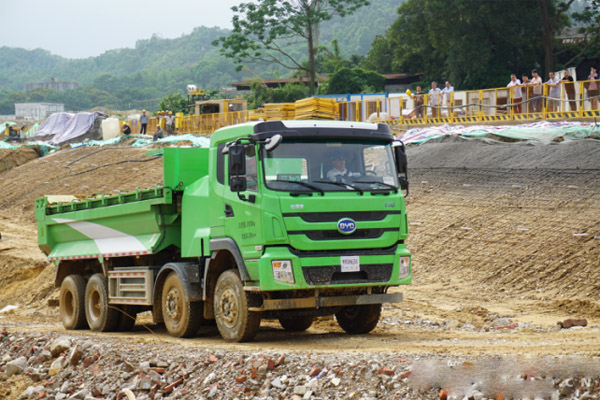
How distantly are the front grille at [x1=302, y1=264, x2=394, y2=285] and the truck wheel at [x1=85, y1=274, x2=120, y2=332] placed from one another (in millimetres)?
4914

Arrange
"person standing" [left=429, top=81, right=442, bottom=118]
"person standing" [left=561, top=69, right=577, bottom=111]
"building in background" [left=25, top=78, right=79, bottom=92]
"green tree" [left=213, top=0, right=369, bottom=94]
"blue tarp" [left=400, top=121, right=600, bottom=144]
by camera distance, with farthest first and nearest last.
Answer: "building in background" [left=25, top=78, right=79, bottom=92] < "green tree" [left=213, top=0, right=369, bottom=94] < "person standing" [left=429, top=81, right=442, bottom=118] < "person standing" [left=561, top=69, right=577, bottom=111] < "blue tarp" [left=400, top=121, right=600, bottom=144]

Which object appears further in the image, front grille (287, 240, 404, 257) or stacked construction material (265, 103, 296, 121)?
stacked construction material (265, 103, 296, 121)

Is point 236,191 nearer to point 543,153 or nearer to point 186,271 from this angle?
point 186,271

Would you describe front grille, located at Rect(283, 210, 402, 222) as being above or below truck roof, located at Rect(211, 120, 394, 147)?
below

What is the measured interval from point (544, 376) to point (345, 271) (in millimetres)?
3537

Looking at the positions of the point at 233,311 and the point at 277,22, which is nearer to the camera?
the point at 233,311

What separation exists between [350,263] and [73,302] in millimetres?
6629

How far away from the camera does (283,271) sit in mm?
10266

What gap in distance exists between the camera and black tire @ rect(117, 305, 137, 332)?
1400 centimetres

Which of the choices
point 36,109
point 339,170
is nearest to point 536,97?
point 339,170

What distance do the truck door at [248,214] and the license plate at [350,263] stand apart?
104 cm

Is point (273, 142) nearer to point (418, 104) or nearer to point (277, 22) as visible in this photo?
point (418, 104)

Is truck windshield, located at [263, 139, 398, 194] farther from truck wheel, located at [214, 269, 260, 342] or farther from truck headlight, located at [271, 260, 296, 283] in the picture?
truck wheel, located at [214, 269, 260, 342]

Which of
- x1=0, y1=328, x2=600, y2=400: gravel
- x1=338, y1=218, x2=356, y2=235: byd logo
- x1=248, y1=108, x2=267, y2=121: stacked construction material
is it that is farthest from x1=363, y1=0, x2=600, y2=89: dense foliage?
x1=0, y1=328, x2=600, y2=400: gravel
